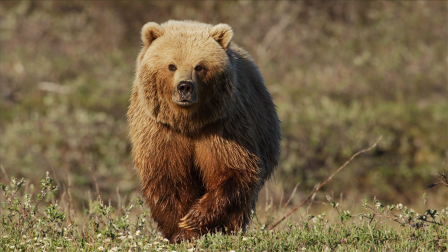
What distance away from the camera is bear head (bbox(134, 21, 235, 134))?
5309mm

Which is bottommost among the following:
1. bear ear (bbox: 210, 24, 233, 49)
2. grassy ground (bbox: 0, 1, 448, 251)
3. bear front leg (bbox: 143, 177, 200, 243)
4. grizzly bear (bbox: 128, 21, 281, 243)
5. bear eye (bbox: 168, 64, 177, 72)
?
grassy ground (bbox: 0, 1, 448, 251)

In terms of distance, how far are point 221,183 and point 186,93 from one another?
95 cm

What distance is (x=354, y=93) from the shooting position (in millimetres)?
18188

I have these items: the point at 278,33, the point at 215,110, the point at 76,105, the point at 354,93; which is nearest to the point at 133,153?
the point at 215,110

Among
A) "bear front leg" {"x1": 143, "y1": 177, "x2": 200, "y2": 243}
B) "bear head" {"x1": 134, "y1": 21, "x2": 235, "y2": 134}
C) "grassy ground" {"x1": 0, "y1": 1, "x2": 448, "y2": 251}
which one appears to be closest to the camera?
"bear head" {"x1": 134, "y1": 21, "x2": 235, "y2": 134}

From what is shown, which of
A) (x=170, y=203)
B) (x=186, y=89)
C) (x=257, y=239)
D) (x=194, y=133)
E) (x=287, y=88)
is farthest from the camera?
(x=287, y=88)

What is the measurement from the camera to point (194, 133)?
5547mm

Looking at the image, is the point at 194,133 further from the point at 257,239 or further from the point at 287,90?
the point at 287,90

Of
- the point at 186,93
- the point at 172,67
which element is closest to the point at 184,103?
the point at 186,93

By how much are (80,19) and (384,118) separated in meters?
10.2

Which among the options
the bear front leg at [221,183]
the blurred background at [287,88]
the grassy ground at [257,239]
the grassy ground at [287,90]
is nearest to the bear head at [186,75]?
the bear front leg at [221,183]

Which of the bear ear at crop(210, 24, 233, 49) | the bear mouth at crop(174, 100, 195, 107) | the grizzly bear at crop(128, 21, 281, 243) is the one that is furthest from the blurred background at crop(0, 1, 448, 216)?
the bear mouth at crop(174, 100, 195, 107)

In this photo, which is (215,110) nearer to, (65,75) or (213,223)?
(213,223)

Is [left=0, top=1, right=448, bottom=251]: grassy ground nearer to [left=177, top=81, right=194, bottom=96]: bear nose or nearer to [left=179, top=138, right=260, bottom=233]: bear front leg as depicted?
[left=179, top=138, right=260, bottom=233]: bear front leg
